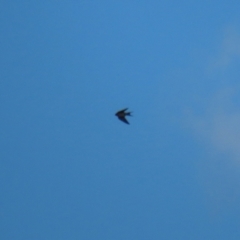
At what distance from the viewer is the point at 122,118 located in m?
18.2
